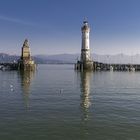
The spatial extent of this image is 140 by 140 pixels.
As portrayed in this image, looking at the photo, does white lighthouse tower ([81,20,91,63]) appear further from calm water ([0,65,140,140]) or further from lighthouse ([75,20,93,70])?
calm water ([0,65,140,140])

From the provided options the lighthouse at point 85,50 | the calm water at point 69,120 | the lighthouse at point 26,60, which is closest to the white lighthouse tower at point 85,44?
the lighthouse at point 85,50

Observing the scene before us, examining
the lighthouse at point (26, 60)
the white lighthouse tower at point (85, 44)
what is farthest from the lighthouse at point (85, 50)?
the lighthouse at point (26, 60)

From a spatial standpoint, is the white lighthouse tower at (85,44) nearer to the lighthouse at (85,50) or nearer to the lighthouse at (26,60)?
the lighthouse at (85,50)

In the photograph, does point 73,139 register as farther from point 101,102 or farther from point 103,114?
point 101,102

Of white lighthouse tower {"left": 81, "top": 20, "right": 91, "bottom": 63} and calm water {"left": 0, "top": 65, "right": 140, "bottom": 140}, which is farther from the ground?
white lighthouse tower {"left": 81, "top": 20, "right": 91, "bottom": 63}

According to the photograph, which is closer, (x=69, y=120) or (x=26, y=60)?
(x=69, y=120)

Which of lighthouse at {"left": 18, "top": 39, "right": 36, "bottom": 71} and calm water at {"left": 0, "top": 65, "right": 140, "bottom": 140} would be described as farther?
lighthouse at {"left": 18, "top": 39, "right": 36, "bottom": 71}

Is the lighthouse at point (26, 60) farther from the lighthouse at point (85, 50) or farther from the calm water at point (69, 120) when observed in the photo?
the calm water at point (69, 120)

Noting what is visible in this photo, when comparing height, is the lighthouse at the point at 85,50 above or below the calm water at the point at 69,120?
above

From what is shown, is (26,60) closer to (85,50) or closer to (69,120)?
(85,50)

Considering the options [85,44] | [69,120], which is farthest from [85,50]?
[69,120]

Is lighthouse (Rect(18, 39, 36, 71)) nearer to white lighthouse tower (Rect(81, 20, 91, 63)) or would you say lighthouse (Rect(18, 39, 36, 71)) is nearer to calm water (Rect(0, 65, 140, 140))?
white lighthouse tower (Rect(81, 20, 91, 63))

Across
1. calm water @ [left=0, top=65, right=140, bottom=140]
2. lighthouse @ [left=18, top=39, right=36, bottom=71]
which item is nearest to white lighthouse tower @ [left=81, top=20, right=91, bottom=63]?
lighthouse @ [left=18, top=39, right=36, bottom=71]

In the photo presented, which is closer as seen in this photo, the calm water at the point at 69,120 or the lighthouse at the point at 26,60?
the calm water at the point at 69,120
